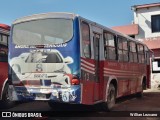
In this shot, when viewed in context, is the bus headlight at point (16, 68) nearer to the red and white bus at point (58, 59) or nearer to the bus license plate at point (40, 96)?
the red and white bus at point (58, 59)

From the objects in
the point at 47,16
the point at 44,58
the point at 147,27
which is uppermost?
the point at 147,27

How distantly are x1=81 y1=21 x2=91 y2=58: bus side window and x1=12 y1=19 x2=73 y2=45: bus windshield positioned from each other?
1.46 feet

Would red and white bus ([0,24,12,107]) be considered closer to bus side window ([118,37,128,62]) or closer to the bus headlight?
the bus headlight

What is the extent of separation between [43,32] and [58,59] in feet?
3.48

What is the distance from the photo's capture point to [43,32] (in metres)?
11.0

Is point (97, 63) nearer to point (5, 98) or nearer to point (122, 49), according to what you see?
point (122, 49)

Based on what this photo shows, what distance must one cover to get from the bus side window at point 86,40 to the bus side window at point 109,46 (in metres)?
1.64

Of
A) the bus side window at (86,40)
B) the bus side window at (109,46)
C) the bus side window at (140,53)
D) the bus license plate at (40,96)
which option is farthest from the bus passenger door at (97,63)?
the bus side window at (140,53)

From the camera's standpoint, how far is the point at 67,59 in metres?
10.4

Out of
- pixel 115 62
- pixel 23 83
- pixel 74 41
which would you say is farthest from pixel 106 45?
pixel 23 83

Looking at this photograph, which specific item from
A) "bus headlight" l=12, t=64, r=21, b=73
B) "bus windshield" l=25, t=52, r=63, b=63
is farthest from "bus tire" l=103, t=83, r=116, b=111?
"bus headlight" l=12, t=64, r=21, b=73

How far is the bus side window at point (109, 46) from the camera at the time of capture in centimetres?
1278

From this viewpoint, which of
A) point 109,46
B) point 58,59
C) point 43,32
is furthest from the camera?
point 109,46

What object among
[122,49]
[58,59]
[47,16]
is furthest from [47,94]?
[122,49]
